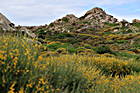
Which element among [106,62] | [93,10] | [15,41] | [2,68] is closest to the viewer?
[2,68]

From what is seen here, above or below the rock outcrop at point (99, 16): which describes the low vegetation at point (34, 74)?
below

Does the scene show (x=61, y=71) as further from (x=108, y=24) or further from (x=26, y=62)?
(x=108, y=24)

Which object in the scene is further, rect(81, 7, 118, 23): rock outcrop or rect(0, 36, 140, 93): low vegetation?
rect(81, 7, 118, 23): rock outcrop

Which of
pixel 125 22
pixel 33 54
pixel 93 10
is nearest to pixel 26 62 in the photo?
pixel 33 54

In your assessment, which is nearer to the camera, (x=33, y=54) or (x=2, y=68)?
(x=2, y=68)

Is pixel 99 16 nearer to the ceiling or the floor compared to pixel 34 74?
nearer to the ceiling

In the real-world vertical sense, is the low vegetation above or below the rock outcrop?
below

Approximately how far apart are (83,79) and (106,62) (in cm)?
521

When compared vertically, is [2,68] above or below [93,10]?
below

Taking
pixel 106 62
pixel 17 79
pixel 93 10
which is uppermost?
pixel 93 10

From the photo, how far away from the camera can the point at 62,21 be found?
7775 centimetres

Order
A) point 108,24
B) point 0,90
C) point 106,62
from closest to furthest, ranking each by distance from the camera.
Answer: point 0,90 < point 106,62 < point 108,24

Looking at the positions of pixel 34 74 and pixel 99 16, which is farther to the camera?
pixel 99 16

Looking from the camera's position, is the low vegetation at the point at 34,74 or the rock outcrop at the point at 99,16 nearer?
the low vegetation at the point at 34,74
